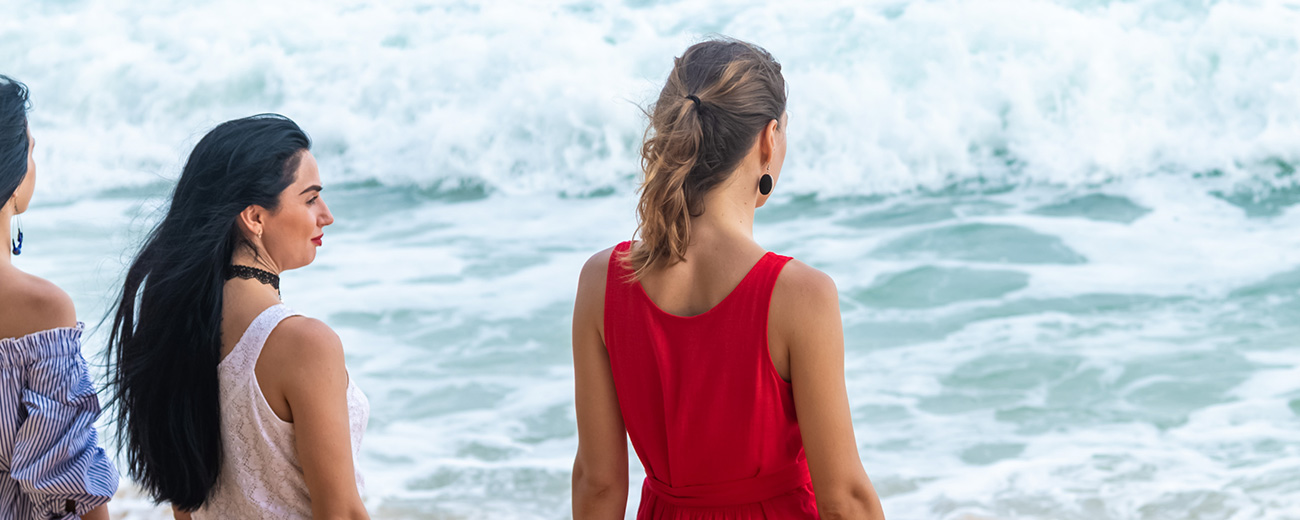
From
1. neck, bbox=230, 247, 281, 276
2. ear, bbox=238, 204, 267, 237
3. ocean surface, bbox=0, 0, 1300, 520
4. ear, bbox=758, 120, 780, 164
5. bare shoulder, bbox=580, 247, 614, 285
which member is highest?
ear, bbox=758, 120, 780, 164

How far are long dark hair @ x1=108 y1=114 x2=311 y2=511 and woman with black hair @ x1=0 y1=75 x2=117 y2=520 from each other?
0.21m

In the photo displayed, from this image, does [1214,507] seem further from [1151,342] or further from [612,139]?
[612,139]

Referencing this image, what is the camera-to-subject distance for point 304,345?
74.5 inches

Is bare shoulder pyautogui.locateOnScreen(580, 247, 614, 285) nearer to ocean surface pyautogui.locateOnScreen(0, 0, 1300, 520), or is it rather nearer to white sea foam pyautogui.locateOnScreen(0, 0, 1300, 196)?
ocean surface pyautogui.locateOnScreen(0, 0, 1300, 520)

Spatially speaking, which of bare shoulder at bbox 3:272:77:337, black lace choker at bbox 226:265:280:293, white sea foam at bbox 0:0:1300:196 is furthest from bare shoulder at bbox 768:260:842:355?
white sea foam at bbox 0:0:1300:196

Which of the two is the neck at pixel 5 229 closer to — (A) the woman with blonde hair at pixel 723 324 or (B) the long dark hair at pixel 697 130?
(A) the woman with blonde hair at pixel 723 324

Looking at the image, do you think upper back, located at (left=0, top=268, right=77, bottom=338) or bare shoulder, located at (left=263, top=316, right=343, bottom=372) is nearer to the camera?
bare shoulder, located at (left=263, top=316, right=343, bottom=372)

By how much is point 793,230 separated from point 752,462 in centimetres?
836

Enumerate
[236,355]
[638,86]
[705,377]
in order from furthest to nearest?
[638,86], [236,355], [705,377]

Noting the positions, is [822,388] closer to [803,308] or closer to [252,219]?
[803,308]

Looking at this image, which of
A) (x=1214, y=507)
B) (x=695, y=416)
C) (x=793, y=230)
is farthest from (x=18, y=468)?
(x=793, y=230)

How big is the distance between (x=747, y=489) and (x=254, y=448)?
2.83ft

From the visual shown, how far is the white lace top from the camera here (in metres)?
1.94

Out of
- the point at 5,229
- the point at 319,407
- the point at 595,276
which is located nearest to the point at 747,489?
the point at 595,276
